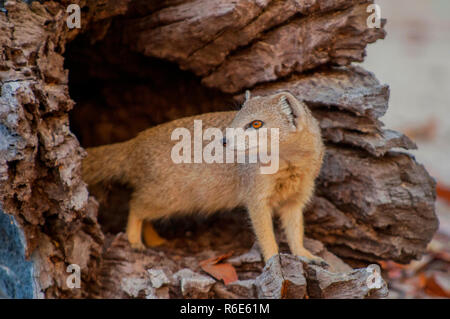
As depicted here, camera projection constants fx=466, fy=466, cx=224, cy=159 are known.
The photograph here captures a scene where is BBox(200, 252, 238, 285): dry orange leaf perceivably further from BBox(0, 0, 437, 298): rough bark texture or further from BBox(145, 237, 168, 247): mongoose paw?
BBox(145, 237, 168, 247): mongoose paw

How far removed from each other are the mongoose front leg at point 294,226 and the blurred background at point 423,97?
1166 millimetres

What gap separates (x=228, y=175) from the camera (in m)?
3.51

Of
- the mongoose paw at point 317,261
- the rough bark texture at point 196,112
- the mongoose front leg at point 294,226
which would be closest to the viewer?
the rough bark texture at point 196,112

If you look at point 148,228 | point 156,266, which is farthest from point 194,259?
point 148,228

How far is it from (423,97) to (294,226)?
220 inches

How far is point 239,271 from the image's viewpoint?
3.20 metres

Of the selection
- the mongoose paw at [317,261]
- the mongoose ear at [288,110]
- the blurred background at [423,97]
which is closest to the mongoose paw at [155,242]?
the mongoose paw at [317,261]

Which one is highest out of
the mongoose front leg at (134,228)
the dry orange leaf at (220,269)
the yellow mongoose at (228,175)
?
the yellow mongoose at (228,175)

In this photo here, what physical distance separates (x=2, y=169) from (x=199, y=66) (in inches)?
68.2

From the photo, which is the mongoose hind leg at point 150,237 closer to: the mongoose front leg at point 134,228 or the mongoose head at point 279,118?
the mongoose front leg at point 134,228

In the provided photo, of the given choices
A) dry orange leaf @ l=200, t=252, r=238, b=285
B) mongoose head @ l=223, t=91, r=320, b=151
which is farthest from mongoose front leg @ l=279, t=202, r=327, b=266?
mongoose head @ l=223, t=91, r=320, b=151

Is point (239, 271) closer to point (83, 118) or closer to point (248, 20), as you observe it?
point (248, 20)

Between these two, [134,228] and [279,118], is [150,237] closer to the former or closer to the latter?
[134,228]

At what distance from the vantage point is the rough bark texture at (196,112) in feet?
8.44
